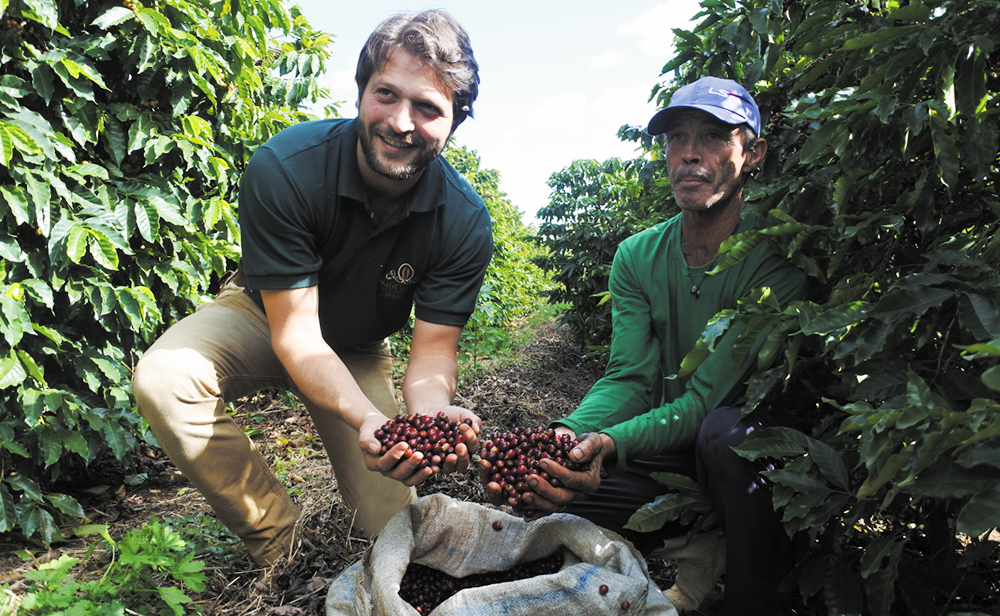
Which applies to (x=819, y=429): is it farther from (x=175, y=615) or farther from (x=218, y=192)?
(x=218, y=192)

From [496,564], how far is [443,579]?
0.19 m

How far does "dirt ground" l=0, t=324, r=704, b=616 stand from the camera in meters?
2.31

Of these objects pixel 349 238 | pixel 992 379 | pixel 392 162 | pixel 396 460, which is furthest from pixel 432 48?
pixel 992 379

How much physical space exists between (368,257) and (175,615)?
4.70 ft

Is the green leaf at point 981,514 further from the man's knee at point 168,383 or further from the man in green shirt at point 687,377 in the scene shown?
the man's knee at point 168,383

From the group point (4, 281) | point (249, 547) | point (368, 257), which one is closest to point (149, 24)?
point (4, 281)

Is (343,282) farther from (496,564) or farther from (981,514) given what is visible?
(981,514)

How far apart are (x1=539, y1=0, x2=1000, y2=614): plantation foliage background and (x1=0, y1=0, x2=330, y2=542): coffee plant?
245 cm

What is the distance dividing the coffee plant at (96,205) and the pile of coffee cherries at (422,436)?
5.16ft

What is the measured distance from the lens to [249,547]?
2.47m

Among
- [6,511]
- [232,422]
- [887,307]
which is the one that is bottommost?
[6,511]

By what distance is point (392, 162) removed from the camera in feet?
7.84

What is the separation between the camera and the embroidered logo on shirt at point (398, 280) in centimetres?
264

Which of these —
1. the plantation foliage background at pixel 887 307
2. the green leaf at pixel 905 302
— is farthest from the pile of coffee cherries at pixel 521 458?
the green leaf at pixel 905 302
